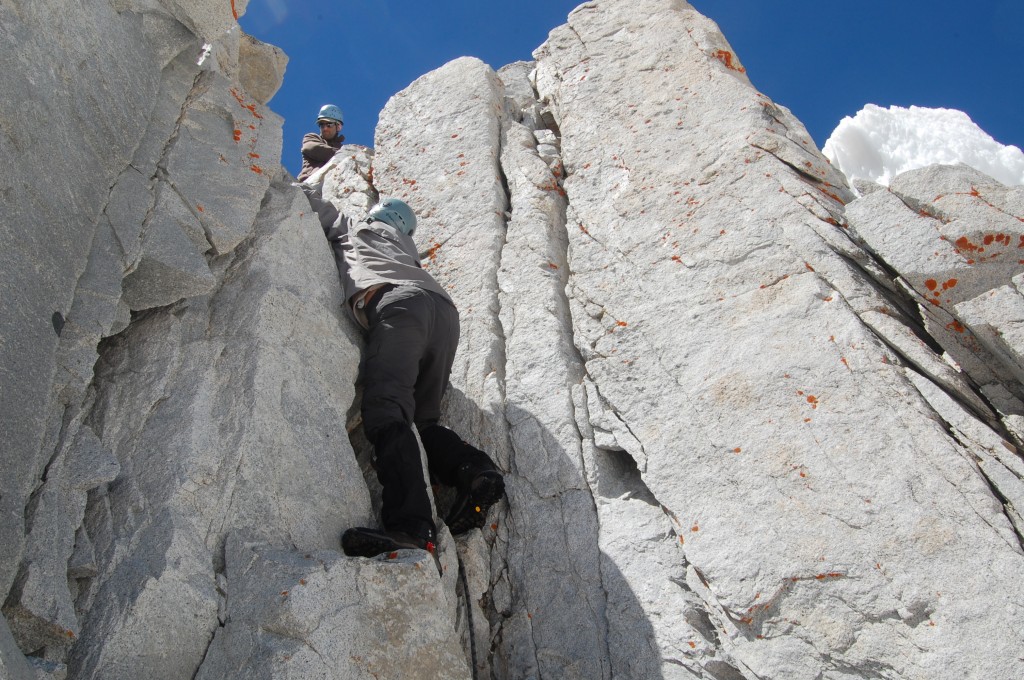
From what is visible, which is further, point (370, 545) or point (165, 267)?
point (165, 267)

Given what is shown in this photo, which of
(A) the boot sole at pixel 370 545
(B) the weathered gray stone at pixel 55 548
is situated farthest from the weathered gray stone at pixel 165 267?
(A) the boot sole at pixel 370 545

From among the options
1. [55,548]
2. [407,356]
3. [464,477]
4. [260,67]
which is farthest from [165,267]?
[260,67]

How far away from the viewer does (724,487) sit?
533 cm

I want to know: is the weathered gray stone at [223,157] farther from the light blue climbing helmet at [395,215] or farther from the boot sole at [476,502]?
the boot sole at [476,502]

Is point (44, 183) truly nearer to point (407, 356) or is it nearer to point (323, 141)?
point (407, 356)

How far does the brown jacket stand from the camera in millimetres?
10688

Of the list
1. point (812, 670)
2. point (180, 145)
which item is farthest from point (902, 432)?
point (180, 145)

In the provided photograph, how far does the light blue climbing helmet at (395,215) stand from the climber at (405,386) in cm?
16

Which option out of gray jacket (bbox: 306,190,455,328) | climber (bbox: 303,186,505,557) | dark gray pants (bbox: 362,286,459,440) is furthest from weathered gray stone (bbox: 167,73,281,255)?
dark gray pants (bbox: 362,286,459,440)

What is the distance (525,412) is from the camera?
6527mm

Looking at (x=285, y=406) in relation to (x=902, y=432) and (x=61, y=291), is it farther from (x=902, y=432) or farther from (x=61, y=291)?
(x=902, y=432)

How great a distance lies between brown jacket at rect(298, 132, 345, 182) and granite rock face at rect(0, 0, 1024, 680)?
305 centimetres

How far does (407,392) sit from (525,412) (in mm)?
972

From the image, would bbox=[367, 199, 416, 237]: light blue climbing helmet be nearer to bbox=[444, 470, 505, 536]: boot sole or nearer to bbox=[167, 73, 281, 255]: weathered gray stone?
bbox=[167, 73, 281, 255]: weathered gray stone
